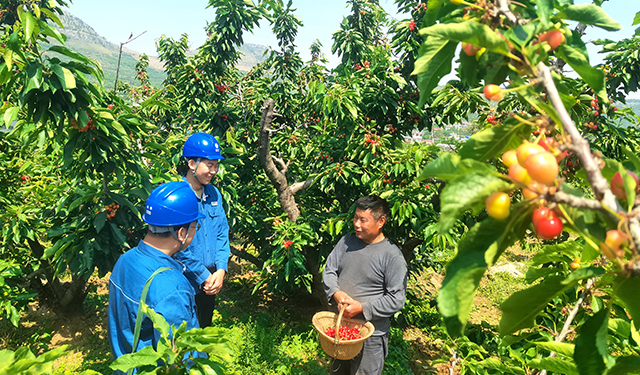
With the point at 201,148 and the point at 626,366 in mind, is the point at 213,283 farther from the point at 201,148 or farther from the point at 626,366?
the point at 626,366

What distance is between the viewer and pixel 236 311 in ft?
17.5

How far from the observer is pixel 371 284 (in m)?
2.64

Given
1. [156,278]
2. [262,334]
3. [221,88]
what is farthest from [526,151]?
[221,88]

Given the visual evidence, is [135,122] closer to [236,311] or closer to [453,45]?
[453,45]

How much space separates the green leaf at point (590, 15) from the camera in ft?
2.39

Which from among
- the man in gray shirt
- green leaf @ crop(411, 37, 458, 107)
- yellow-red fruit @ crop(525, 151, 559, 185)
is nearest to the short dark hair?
the man in gray shirt

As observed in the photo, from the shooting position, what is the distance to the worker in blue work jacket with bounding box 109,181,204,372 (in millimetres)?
1647

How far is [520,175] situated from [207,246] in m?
2.90

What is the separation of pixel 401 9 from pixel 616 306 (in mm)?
4005

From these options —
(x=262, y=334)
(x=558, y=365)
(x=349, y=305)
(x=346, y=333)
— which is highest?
(x=558, y=365)

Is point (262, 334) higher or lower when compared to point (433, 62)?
lower

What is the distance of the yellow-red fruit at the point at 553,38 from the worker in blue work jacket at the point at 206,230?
9.01 ft

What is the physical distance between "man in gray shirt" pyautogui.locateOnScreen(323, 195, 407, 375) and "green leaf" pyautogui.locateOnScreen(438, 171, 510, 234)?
2.08 m

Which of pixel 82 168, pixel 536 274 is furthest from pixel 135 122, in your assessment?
pixel 536 274
